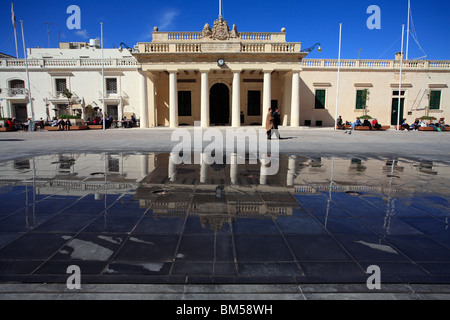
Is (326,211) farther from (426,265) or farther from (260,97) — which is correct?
(260,97)

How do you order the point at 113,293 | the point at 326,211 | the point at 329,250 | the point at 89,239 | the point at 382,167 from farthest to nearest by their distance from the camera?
the point at 382,167 → the point at 326,211 → the point at 89,239 → the point at 329,250 → the point at 113,293

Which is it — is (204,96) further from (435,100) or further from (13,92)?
(435,100)

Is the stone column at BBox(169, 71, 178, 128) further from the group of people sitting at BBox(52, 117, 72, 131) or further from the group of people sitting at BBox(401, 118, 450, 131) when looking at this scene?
the group of people sitting at BBox(401, 118, 450, 131)

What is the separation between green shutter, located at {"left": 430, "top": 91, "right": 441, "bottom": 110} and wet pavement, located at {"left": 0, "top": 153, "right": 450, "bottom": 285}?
31.2 meters

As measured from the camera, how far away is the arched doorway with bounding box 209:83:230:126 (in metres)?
30.3

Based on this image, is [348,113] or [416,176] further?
[348,113]

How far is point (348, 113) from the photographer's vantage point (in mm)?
31469

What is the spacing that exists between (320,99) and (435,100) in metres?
12.8

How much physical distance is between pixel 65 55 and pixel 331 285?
45588 mm

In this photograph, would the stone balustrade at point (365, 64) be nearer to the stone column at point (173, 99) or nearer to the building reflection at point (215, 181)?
the stone column at point (173, 99)

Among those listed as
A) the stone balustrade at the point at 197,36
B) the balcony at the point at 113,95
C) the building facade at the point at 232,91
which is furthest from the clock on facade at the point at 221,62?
the balcony at the point at 113,95

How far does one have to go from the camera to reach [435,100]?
3148 centimetres

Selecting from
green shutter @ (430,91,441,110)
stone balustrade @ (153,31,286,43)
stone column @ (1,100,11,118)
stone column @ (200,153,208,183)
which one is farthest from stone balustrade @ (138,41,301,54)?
stone column @ (1,100,11,118)
